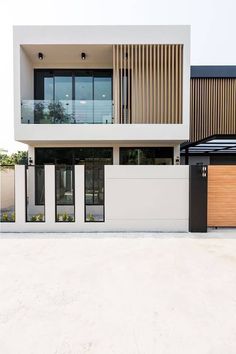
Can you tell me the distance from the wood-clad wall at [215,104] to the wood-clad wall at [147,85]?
3.50m

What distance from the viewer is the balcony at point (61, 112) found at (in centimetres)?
1047

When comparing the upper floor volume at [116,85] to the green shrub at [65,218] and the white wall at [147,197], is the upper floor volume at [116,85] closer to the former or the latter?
the white wall at [147,197]

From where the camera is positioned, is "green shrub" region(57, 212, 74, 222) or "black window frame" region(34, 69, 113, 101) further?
"black window frame" region(34, 69, 113, 101)

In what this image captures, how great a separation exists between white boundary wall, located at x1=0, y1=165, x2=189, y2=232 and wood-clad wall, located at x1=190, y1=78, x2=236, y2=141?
22.4ft

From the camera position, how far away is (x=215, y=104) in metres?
13.8

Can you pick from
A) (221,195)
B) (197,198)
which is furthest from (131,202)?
(221,195)

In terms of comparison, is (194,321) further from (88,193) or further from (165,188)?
(88,193)

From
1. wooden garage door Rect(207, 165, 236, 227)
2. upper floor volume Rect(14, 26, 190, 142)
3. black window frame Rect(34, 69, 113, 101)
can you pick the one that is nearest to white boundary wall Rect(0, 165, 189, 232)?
wooden garage door Rect(207, 165, 236, 227)

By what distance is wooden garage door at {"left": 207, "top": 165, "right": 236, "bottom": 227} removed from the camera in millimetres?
8305

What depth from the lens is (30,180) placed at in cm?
925

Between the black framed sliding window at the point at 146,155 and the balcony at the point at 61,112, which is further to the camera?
the black framed sliding window at the point at 146,155

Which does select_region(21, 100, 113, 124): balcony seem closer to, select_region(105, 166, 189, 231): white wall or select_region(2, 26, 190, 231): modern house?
select_region(2, 26, 190, 231): modern house

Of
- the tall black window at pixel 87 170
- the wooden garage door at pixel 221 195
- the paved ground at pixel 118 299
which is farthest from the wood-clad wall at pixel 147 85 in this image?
the paved ground at pixel 118 299

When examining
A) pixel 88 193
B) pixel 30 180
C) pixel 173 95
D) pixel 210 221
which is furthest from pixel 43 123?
pixel 210 221
